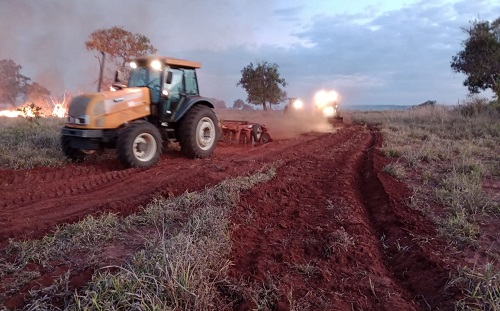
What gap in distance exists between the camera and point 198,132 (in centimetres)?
913

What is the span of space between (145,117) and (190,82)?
1633 mm

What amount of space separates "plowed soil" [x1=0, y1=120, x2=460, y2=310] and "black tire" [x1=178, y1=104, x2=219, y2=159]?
2.06 feet

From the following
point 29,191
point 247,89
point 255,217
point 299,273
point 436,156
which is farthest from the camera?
point 247,89

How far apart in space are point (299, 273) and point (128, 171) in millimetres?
5097

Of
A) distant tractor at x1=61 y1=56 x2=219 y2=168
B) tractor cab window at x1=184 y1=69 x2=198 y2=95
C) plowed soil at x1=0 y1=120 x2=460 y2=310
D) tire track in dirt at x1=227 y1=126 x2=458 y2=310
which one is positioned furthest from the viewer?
tractor cab window at x1=184 y1=69 x2=198 y2=95

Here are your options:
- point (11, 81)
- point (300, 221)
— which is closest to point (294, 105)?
point (300, 221)

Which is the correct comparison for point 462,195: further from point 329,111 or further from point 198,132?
point 329,111

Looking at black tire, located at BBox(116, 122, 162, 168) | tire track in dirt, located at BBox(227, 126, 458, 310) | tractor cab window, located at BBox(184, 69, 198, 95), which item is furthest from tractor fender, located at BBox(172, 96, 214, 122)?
tire track in dirt, located at BBox(227, 126, 458, 310)

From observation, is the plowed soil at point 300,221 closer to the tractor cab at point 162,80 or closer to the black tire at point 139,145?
the black tire at point 139,145

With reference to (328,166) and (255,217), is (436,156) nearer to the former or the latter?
(328,166)

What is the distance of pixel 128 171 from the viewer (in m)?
7.36

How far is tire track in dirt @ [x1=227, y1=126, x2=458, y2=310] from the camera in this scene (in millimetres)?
2855

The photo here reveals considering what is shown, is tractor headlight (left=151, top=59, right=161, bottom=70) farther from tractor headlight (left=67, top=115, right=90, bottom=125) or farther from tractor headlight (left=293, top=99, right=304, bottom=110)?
tractor headlight (left=293, top=99, right=304, bottom=110)

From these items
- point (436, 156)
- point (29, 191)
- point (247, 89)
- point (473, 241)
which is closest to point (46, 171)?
point (29, 191)
